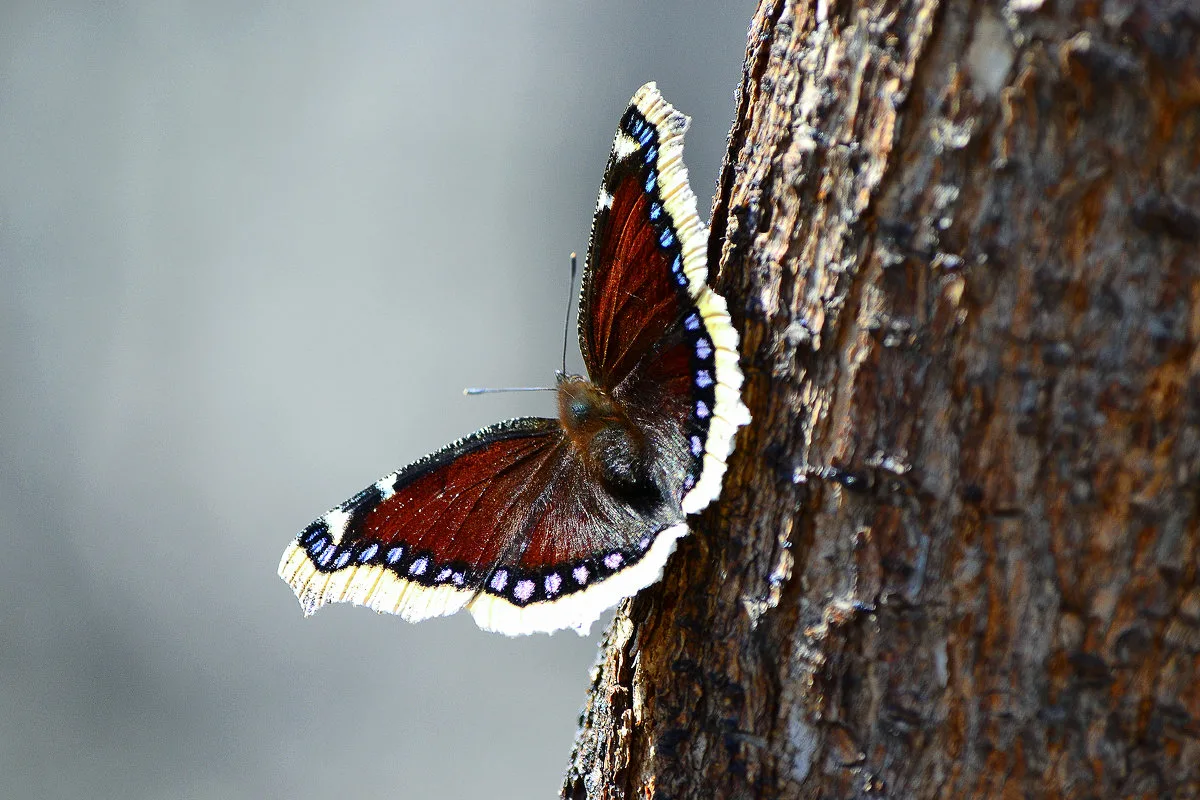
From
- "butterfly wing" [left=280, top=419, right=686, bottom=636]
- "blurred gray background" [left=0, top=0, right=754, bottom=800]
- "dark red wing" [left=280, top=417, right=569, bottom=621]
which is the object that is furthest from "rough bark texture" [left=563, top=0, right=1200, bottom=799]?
"blurred gray background" [left=0, top=0, right=754, bottom=800]

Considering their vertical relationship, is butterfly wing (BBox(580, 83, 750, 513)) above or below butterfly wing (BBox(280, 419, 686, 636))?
above

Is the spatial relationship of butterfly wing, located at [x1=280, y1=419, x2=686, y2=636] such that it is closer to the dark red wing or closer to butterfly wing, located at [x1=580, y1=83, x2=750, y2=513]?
the dark red wing

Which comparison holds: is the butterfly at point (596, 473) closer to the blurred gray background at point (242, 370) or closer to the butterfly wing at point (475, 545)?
the butterfly wing at point (475, 545)

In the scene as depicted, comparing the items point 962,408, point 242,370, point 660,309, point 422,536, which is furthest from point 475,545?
point 242,370

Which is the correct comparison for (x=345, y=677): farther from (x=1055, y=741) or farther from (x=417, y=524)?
(x=1055, y=741)

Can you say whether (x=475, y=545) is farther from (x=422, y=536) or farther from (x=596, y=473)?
(x=596, y=473)

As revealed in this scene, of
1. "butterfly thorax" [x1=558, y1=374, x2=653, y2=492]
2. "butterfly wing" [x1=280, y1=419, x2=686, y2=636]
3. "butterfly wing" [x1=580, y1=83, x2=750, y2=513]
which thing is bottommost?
"butterfly wing" [x1=280, y1=419, x2=686, y2=636]

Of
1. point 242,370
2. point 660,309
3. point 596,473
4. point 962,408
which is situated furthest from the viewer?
point 242,370
